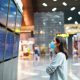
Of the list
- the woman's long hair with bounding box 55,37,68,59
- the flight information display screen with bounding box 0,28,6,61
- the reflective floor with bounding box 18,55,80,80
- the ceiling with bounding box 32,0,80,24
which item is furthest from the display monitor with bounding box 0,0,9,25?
the ceiling with bounding box 32,0,80,24

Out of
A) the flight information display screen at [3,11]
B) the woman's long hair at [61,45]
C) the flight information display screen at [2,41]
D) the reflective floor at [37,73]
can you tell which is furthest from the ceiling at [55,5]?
the woman's long hair at [61,45]

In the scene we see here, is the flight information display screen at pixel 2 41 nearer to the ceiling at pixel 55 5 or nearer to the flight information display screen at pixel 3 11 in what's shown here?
the flight information display screen at pixel 3 11

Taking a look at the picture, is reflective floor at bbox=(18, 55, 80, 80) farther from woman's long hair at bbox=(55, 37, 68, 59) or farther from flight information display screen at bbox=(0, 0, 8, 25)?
woman's long hair at bbox=(55, 37, 68, 59)

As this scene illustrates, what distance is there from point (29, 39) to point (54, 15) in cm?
550

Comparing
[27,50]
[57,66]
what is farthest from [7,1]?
[27,50]

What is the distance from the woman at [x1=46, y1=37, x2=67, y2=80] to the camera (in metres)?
4.06

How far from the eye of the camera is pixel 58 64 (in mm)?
4070

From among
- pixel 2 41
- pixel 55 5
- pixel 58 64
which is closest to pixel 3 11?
pixel 2 41

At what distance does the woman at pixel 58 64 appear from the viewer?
4062 mm

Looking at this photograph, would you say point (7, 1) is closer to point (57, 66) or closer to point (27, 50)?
point (57, 66)

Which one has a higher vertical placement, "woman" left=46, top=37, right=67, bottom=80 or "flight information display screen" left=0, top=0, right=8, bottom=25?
"flight information display screen" left=0, top=0, right=8, bottom=25

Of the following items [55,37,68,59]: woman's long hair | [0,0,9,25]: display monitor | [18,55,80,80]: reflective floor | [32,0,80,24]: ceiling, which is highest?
[32,0,80,24]: ceiling

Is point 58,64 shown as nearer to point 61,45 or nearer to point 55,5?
point 61,45

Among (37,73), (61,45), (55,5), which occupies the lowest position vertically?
(37,73)
